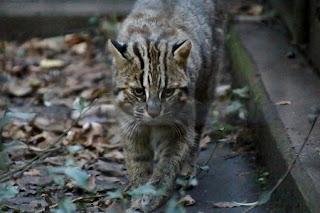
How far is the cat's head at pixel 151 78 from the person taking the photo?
541 cm

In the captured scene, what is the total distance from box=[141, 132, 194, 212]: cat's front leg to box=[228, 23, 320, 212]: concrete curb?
0.63 m

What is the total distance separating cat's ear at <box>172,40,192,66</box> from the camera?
5.55 meters

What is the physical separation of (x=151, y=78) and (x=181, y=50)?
31cm

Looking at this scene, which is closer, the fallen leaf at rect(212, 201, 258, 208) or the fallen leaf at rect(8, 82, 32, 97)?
the fallen leaf at rect(212, 201, 258, 208)

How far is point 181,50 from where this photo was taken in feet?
18.2

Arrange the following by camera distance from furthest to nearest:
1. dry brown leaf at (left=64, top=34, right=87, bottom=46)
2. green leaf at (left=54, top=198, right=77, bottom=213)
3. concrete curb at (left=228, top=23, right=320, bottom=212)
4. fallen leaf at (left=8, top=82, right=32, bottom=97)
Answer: dry brown leaf at (left=64, top=34, right=87, bottom=46) → fallen leaf at (left=8, top=82, right=32, bottom=97) → concrete curb at (left=228, top=23, right=320, bottom=212) → green leaf at (left=54, top=198, right=77, bottom=213)

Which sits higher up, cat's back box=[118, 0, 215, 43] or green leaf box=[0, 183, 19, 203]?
cat's back box=[118, 0, 215, 43]

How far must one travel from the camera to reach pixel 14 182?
6145 mm

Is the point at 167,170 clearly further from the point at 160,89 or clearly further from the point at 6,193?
the point at 6,193

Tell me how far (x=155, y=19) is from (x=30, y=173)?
1.51 meters

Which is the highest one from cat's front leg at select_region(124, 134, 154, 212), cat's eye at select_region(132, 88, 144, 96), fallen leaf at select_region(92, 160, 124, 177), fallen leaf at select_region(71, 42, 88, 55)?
cat's eye at select_region(132, 88, 144, 96)

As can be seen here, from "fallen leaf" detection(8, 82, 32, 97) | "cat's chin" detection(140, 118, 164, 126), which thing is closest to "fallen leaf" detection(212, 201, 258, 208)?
"cat's chin" detection(140, 118, 164, 126)

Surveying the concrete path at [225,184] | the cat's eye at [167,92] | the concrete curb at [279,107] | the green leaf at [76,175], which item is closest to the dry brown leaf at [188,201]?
the concrete path at [225,184]

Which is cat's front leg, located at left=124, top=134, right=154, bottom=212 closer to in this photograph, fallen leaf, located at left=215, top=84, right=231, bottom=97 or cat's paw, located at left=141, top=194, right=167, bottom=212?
cat's paw, located at left=141, top=194, right=167, bottom=212
